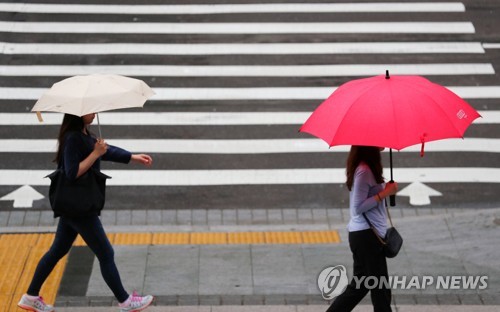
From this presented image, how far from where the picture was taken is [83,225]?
8438 mm

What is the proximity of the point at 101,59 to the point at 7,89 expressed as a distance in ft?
5.45

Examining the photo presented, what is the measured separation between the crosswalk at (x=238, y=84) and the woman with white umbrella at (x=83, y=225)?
11.2 feet

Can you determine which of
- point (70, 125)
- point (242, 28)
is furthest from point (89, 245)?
point (242, 28)

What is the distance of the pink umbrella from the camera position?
7250 millimetres

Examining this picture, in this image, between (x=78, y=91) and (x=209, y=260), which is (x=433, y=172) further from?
(x=78, y=91)

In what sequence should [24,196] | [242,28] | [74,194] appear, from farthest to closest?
1. [242,28]
2. [24,196]
3. [74,194]

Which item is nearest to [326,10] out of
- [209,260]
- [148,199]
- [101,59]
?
[101,59]

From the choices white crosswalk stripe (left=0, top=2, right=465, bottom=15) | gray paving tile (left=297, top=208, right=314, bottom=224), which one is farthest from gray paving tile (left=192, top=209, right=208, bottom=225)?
white crosswalk stripe (left=0, top=2, right=465, bottom=15)

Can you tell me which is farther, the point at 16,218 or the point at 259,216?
the point at 259,216

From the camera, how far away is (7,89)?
15.1 meters

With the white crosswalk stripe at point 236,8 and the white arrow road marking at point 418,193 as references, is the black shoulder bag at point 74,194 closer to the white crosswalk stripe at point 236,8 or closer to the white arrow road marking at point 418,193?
the white arrow road marking at point 418,193

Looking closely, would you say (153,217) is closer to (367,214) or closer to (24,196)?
(24,196)

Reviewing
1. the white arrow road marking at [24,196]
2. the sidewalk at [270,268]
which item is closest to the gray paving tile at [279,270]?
the sidewalk at [270,268]

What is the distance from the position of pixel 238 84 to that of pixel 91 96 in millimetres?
7179
